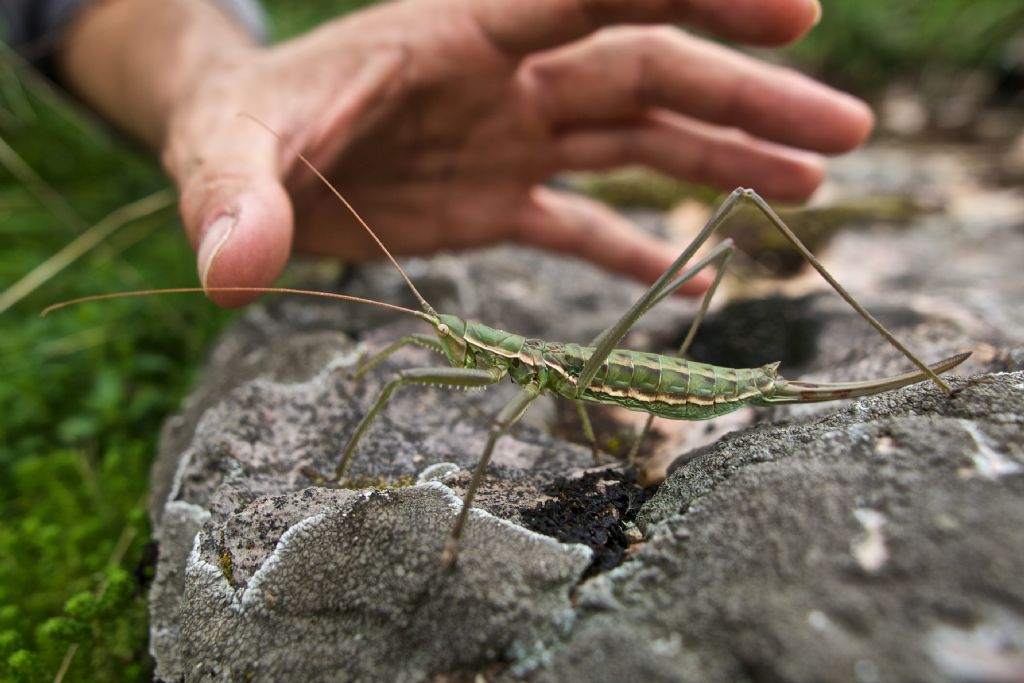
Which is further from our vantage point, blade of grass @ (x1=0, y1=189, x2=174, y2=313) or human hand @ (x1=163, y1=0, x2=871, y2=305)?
blade of grass @ (x1=0, y1=189, x2=174, y2=313)

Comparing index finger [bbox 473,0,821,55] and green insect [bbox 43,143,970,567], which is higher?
index finger [bbox 473,0,821,55]

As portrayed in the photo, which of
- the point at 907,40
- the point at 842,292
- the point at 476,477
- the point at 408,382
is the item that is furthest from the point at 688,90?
the point at 907,40

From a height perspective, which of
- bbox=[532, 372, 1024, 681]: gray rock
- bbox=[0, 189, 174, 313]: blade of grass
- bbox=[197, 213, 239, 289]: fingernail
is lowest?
bbox=[0, 189, 174, 313]: blade of grass

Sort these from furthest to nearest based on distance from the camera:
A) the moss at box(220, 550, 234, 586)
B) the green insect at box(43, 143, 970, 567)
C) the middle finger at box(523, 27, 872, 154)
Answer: the middle finger at box(523, 27, 872, 154) < the green insect at box(43, 143, 970, 567) < the moss at box(220, 550, 234, 586)

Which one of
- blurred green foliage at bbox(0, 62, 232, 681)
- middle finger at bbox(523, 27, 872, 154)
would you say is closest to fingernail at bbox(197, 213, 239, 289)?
blurred green foliage at bbox(0, 62, 232, 681)

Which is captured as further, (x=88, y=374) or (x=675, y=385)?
(x=88, y=374)

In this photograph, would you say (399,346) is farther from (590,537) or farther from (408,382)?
(590,537)

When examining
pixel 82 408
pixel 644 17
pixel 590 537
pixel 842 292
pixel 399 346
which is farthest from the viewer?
pixel 82 408

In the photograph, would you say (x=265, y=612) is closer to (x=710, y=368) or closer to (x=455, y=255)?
(x=710, y=368)

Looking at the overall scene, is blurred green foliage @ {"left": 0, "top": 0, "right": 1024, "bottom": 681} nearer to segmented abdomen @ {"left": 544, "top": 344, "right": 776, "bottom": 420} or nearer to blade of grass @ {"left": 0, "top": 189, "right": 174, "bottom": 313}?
blade of grass @ {"left": 0, "top": 189, "right": 174, "bottom": 313}
